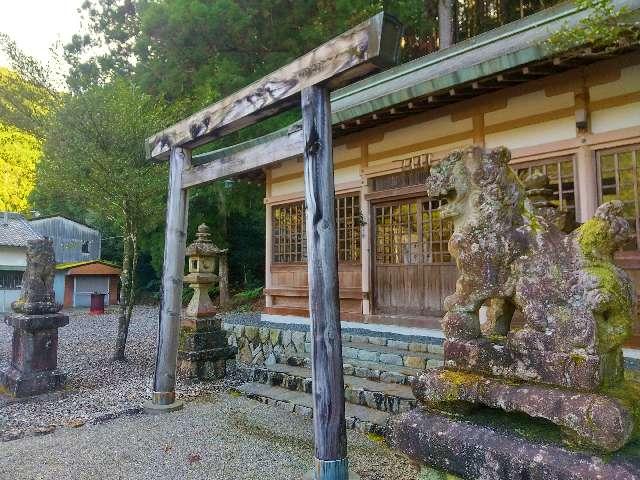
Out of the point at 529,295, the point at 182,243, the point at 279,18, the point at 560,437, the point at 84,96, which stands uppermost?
the point at 279,18

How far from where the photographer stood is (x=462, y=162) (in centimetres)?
256

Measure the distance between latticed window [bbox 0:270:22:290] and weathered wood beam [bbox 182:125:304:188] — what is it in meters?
21.4

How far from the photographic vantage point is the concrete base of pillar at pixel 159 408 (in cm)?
512

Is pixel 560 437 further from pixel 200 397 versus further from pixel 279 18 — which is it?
pixel 279 18

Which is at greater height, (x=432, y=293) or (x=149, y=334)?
(x=432, y=293)

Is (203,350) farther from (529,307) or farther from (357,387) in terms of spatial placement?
(529,307)

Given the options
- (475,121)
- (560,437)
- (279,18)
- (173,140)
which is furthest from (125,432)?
(279,18)

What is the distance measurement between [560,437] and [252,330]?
719cm

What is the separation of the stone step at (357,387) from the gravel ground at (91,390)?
0.88 meters

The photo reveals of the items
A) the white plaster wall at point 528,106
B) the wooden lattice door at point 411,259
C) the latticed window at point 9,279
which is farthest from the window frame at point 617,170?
Answer: the latticed window at point 9,279

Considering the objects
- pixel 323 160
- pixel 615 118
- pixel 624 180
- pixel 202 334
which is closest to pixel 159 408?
pixel 202 334

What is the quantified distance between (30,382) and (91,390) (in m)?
0.76

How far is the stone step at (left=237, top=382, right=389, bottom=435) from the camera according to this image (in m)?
4.53

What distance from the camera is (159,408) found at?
5137 millimetres
